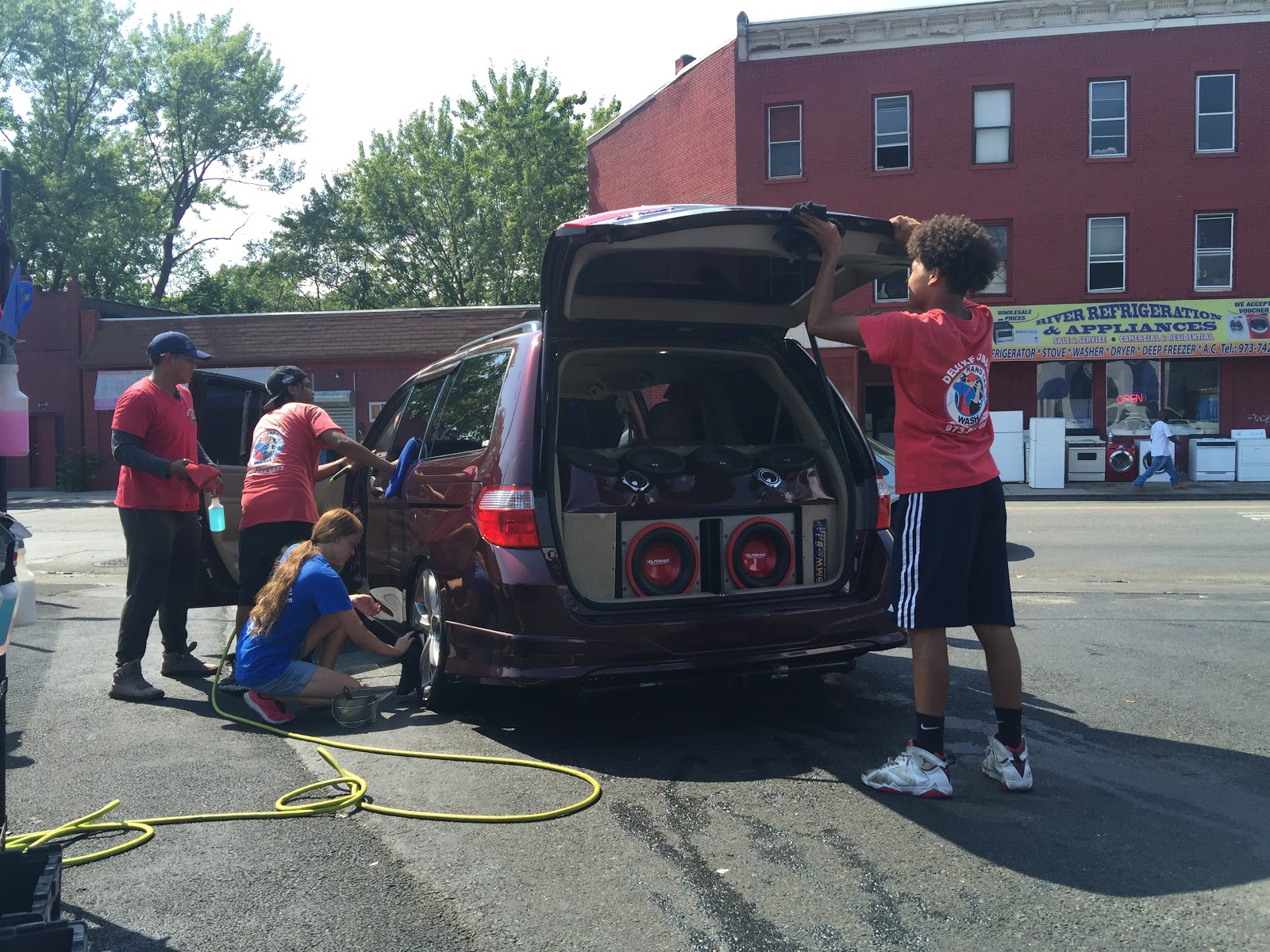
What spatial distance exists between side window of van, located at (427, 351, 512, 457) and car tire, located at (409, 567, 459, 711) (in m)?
0.62

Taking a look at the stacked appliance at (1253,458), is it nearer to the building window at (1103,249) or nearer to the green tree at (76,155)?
the building window at (1103,249)

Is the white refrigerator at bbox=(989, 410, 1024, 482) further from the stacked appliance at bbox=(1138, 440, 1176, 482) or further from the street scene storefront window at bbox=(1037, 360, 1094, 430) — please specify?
the street scene storefront window at bbox=(1037, 360, 1094, 430)

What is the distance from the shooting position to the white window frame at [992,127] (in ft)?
84.2

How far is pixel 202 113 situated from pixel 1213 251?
35726 millimetres

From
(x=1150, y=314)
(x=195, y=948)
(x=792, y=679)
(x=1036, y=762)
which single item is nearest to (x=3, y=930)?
(x=195, y=948)

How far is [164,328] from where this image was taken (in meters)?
29.8

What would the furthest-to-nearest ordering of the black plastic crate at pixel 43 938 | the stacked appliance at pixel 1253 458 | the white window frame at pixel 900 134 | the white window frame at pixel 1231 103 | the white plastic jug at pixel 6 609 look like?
1. the white window frame at pixel 900 134
2. the white window frame at pixel 1231 103
3. the stacked appliance at pixel 1253 458
4. the white plastic jug at pixel 6 609
5. the black plastic crate at pixel 43 938

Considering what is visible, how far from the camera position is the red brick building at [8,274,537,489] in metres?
30.1

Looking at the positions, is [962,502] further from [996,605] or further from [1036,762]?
[1036,762]

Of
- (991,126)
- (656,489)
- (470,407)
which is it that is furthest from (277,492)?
(991,126)

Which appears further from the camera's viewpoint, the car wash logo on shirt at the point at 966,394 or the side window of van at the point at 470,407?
the side window of van at the point at 470,407

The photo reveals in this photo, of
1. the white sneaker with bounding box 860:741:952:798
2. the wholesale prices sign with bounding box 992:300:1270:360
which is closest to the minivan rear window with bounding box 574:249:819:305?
the white sneaker with bounding box 860:741:952:798

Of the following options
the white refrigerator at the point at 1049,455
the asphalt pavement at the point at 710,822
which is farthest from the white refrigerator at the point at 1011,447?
the asphalt pavement at the point at 710,822

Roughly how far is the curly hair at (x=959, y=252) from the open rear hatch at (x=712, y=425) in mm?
416
